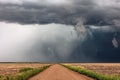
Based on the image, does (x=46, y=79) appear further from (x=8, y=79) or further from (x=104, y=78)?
(x=8, y=79)

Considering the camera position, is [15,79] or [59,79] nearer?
[15,79]

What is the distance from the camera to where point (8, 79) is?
40562 millimetres

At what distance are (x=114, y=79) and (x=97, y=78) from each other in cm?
1062

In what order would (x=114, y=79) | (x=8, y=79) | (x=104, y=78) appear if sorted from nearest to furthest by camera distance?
(x=8, y=79) < (x=114, y=79) < (x=104, y=78)

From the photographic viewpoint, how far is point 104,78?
48.9 m

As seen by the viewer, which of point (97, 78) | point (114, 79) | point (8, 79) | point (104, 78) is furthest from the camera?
point (97, 78)

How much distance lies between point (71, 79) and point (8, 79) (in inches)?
679

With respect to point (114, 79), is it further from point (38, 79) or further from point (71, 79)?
point (38, 79)

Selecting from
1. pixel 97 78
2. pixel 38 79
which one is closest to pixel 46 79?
pixel 38 79

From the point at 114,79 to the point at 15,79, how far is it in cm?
1366

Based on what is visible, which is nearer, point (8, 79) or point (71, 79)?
point (8, 79)

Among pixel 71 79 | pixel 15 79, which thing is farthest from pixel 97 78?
pixel 15 79

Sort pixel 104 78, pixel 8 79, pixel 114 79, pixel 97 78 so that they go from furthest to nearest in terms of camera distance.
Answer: pixel 97 78 → pixel 104 78 → pixel 114 79 → pixel 8 79

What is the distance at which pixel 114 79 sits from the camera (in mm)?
43656
